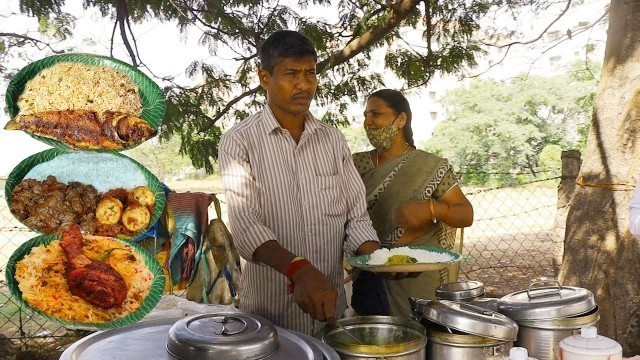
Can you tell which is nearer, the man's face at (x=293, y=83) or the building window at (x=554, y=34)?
the man's face at (x=293, y=83)

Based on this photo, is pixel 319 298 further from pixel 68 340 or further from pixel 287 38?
pixel 68 340

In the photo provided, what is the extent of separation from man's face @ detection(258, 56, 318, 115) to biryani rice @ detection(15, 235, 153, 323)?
734mm

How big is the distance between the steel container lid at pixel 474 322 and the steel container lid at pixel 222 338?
0.41 metres

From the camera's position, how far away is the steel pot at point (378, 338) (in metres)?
1.25

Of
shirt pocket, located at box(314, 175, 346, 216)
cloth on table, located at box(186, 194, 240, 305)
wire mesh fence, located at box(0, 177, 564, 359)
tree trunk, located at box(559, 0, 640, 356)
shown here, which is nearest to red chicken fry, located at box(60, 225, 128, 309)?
shirt pocket, located at box(314, 175, 346, 216)

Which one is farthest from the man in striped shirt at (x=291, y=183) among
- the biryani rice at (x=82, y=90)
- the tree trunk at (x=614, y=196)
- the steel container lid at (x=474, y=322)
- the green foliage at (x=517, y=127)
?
the green foliage at (x=517, y=127)

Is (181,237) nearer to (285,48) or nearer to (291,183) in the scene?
(291,183)

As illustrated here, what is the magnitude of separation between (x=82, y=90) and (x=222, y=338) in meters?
1.15

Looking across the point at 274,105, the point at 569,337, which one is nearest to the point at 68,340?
the point at 274,105

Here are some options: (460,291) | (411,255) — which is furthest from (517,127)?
(460,291)

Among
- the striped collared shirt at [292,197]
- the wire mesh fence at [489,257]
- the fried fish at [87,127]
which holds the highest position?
the fried fish at [87,127]

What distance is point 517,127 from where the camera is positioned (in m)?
16.8

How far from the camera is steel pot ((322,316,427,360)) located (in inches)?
49.0

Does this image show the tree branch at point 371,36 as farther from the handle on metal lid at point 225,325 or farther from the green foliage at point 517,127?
the green foliage at point 517,127
